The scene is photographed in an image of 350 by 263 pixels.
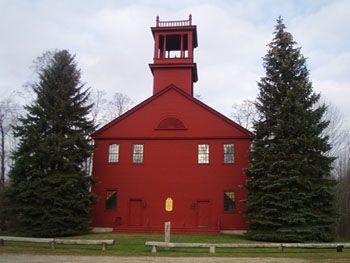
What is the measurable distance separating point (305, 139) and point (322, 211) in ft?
12.8

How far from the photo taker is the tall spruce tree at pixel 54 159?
27.4 meters

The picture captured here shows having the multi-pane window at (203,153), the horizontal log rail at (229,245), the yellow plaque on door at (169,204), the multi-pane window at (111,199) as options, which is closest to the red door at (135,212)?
the multi-pane window at (111,199)

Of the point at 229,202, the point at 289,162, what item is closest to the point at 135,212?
the point at 229,202

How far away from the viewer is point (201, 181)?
31.4 m

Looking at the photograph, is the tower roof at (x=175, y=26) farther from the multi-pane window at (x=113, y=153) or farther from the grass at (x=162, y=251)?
the grass at (x=162, y=251)

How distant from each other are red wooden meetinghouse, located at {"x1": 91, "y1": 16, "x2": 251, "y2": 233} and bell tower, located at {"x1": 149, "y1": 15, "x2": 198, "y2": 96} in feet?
6.98

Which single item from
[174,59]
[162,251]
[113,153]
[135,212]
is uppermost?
[174,59]

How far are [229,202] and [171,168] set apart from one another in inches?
171

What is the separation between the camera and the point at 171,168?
104ft

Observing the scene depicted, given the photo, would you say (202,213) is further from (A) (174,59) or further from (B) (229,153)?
(A) (174,59)

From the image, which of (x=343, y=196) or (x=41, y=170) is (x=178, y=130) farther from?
(x=343, y=196)

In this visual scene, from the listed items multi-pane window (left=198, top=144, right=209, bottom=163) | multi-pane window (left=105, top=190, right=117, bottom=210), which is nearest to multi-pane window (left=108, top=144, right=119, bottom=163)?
multi-pane window (left=105, top=190, right=117, bottom=210)

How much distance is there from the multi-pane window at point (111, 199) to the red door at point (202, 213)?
5.48 m

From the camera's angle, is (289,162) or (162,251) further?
(289,162)
